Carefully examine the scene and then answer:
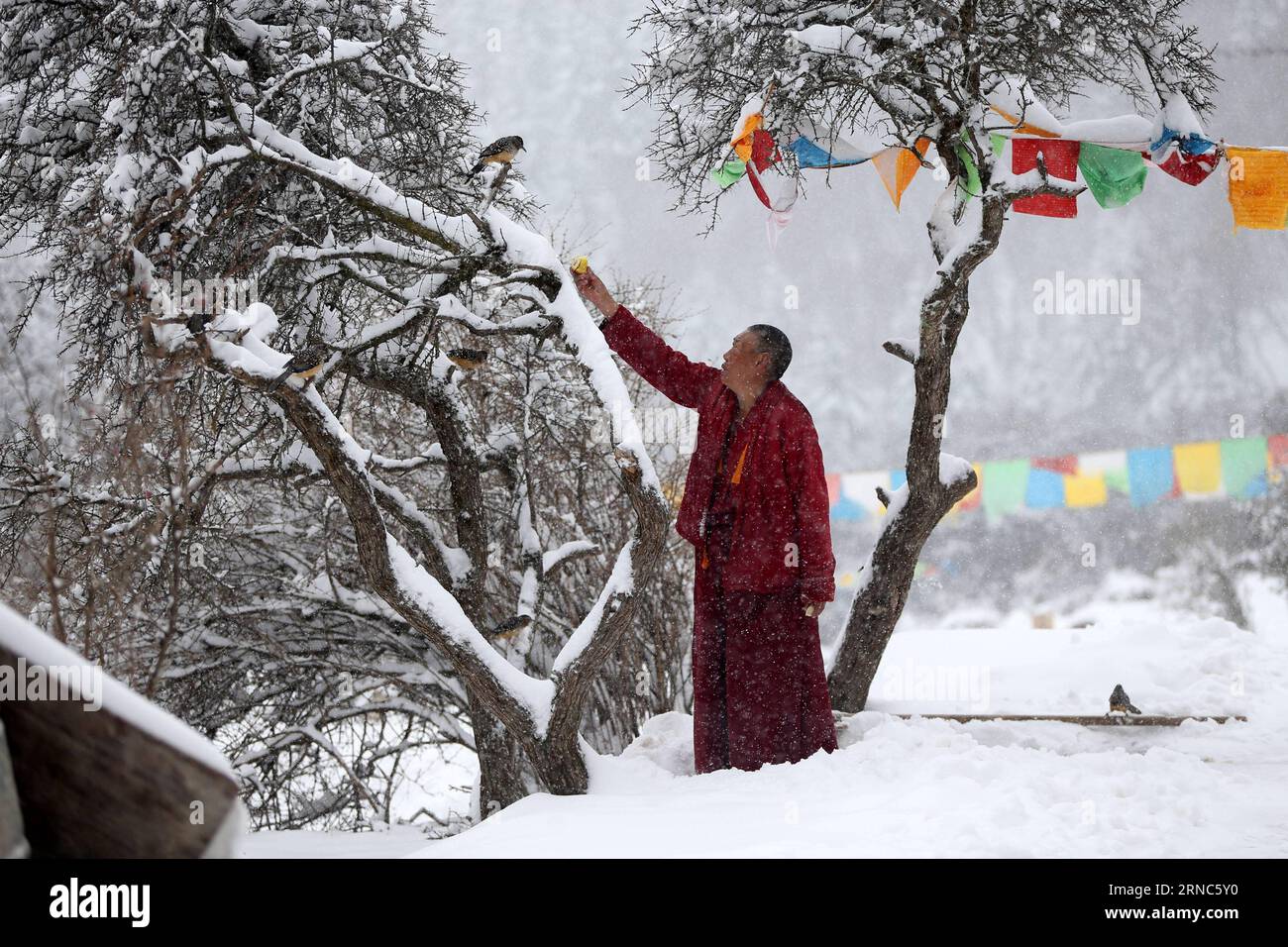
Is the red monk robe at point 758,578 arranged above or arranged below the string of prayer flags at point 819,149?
below

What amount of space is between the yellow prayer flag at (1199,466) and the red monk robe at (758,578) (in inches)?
660

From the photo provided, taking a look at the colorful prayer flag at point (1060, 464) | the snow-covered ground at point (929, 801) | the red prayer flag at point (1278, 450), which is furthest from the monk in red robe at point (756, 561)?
the colorful prayer flag at point (1060, 464)

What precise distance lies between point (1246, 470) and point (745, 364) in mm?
16700

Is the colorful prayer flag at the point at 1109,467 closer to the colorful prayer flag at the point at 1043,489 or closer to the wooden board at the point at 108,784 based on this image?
the colorful prayer flag at the point at 1043,489

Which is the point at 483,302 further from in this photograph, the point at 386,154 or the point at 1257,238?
the point at 1257,238

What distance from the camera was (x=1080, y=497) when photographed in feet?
66.7

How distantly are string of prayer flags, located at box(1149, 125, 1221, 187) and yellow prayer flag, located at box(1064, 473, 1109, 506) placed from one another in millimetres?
15835

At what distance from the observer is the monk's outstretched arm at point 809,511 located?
4039mm

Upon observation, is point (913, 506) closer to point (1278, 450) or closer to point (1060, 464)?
point (1278, 450)

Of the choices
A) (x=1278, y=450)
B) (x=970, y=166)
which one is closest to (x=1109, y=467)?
(x=1278, y=450)

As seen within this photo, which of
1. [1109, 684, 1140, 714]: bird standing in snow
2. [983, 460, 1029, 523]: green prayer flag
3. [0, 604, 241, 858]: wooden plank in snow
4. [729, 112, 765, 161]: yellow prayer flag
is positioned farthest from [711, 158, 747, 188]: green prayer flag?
[983, 460, 1029, 523]: green prayer flag

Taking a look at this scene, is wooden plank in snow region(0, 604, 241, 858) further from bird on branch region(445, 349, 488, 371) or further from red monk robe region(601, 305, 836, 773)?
bird on branch region(445, 349, 488, 371)

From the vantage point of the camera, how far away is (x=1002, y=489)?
830 inches
